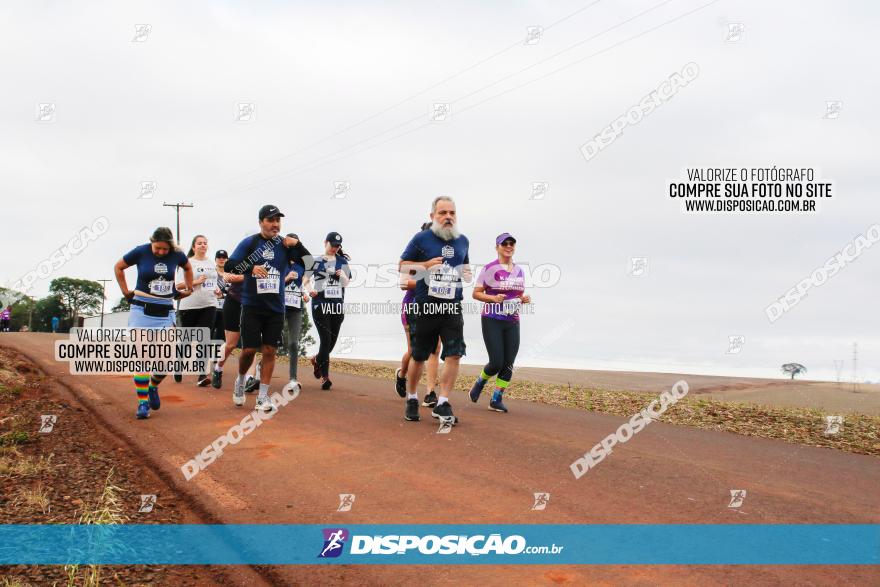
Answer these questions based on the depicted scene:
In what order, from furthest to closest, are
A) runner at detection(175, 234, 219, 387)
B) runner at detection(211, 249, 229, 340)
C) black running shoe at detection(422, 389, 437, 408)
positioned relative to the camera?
runner at detection(211, 249, 229, 340) → runner at detection(175, 234, 219, 387) → black running shoe at detection(422, 389, 437, 408)

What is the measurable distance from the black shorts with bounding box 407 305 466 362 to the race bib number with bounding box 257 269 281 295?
1.92 meters

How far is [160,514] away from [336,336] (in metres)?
6.81

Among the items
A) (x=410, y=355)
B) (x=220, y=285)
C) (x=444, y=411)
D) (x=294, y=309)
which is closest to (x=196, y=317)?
(x=220, y=285)

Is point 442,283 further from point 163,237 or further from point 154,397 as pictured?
point 154,397

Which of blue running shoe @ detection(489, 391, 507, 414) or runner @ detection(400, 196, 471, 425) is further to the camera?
blue running shoe @ detection(489, 391, 507, 414)

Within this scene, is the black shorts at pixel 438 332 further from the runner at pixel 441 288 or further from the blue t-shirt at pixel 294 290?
the blue t-shirt at pixel 294 290

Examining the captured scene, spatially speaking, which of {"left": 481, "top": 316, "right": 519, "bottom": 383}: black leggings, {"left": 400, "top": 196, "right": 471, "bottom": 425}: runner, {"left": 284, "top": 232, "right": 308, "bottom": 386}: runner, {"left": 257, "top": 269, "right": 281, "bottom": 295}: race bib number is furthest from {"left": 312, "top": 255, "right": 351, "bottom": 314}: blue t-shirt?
Result: {"left": 400, "top": 196, "right": 471, "bottom": 425}: runner

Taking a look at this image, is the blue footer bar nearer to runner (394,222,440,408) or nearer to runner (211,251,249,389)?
runner (394,222,440,408)

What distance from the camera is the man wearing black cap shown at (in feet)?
27.6

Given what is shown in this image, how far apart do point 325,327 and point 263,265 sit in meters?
2.87

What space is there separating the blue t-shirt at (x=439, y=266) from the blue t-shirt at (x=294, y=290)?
10.2 ft

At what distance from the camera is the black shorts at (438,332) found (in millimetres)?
7797

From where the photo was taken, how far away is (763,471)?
244 inches

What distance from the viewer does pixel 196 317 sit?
36.6ft
